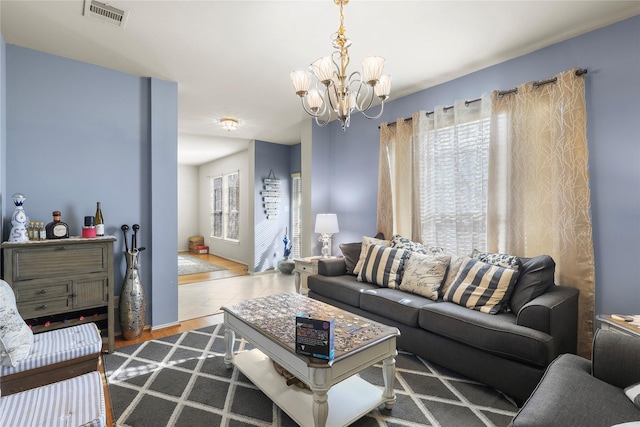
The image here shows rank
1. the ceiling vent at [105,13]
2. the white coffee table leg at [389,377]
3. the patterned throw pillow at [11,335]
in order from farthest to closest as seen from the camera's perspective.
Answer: the ceiling vent at [105,13]
the white coffee table leg at [389,377]
the patterned throw pillow at [11,335]

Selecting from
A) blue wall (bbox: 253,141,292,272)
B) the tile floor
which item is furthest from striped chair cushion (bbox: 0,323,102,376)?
blue wall (bbox: 253,141,292,272)

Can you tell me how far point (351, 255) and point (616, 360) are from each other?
2453mm

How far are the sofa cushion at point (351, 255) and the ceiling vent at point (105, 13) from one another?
2.92 meters

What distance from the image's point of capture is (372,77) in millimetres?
1994

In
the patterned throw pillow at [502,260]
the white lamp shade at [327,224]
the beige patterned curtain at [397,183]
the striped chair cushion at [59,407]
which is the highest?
the beige patterned curtain at [397,183]

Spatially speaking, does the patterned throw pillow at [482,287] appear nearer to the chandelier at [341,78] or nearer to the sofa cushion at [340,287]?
the sofa cushion at [340,287]

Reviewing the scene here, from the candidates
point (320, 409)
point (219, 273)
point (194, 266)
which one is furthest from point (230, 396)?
point (194, 266)

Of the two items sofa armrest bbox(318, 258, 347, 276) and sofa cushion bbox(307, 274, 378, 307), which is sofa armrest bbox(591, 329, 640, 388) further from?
sofa armrest bbox(318, 258, 347, 276)

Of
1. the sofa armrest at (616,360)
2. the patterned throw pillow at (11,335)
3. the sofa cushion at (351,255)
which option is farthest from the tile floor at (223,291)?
the sofa armrest at (616,360)

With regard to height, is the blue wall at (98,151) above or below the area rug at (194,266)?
above

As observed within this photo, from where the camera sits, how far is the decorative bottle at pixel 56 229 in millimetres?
2635

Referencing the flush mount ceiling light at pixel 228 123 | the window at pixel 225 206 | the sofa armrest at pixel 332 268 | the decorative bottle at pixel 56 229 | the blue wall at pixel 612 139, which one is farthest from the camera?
the window at pixel 225 206

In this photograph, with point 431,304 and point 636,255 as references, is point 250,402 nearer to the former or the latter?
point 431,304

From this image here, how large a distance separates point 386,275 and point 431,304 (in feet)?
2.05
